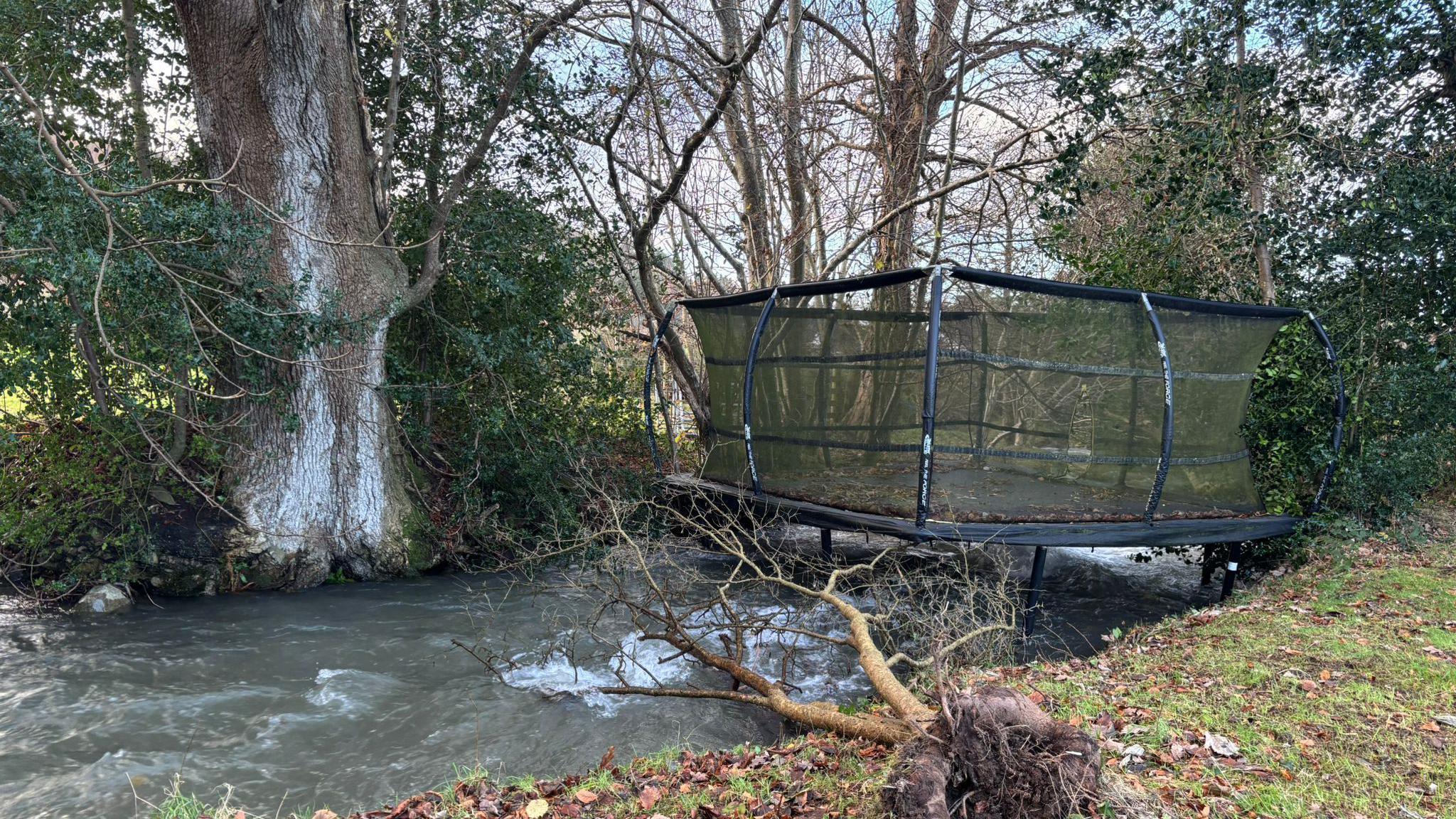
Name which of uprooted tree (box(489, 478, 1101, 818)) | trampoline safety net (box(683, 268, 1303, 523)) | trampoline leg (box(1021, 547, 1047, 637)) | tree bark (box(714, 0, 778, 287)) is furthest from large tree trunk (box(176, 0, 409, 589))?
trampoline leg (box(1021, 547, 1047, 637))

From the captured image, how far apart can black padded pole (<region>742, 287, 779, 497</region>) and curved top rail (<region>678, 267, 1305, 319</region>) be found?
14 cm

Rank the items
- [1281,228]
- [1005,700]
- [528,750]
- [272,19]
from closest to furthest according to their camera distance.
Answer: [1005,700] < [528,750] < [272,19] < [1281,228]

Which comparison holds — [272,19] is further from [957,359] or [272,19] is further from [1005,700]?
[1005,700]

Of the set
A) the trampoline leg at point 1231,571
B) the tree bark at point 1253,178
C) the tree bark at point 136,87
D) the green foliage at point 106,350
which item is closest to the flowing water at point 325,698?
the trampoline leg at point 1231,571

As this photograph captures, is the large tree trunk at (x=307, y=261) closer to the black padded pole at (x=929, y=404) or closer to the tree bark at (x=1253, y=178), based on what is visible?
the black padded pole at (x=929, y=404)

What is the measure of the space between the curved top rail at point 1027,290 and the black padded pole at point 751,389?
14 centimetres

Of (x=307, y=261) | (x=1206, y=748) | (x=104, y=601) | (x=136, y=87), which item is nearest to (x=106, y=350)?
(x=307, y=261)

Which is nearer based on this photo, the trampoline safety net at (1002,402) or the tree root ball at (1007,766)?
the tree root ball at (1007,766)

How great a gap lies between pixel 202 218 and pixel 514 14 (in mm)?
3739

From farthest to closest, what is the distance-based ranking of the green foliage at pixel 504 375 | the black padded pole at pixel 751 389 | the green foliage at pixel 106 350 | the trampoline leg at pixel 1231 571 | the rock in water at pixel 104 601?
the green foliage at pixel 504 375, the black padded pole at pixel 751 389, the trampoline leg at pixel 1231 571, the rock in water at pixel 104 601, the green foliage at pixel 106 350

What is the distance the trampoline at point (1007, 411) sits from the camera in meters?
6.32

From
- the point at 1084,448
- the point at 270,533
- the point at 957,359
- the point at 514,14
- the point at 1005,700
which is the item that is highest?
the point at 514,14

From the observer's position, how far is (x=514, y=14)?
28.5ft

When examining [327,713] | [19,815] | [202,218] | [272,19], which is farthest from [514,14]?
[19,815]
